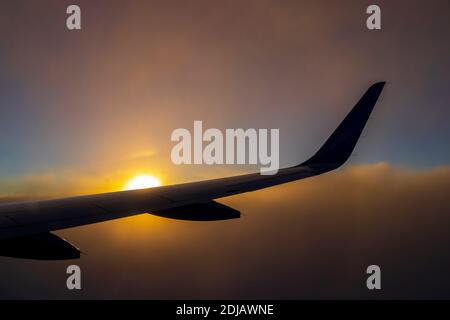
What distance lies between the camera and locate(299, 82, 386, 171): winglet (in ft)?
19.4

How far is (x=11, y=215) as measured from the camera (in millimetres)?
3035

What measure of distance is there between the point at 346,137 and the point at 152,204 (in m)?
4.35

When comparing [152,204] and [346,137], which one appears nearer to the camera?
[152,204]

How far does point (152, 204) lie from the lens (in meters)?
4.02

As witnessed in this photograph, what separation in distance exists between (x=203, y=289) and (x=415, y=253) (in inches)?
3504

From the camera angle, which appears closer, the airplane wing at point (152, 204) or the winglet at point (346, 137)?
the airplane wing at point (152, 204)

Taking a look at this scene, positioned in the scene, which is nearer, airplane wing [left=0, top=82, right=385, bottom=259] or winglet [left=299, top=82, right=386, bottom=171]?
airplane wing [left=0, top=82, right=385, bottom=259]

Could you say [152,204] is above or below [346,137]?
below

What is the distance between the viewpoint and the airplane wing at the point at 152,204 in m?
2.85

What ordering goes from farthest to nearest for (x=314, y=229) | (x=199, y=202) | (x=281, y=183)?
1. (x=314, y=229)
2. (x=281, y=183)
3. (x=199, y=202)

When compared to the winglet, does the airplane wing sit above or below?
below

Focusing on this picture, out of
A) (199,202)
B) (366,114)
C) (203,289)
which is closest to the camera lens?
(199,202)
